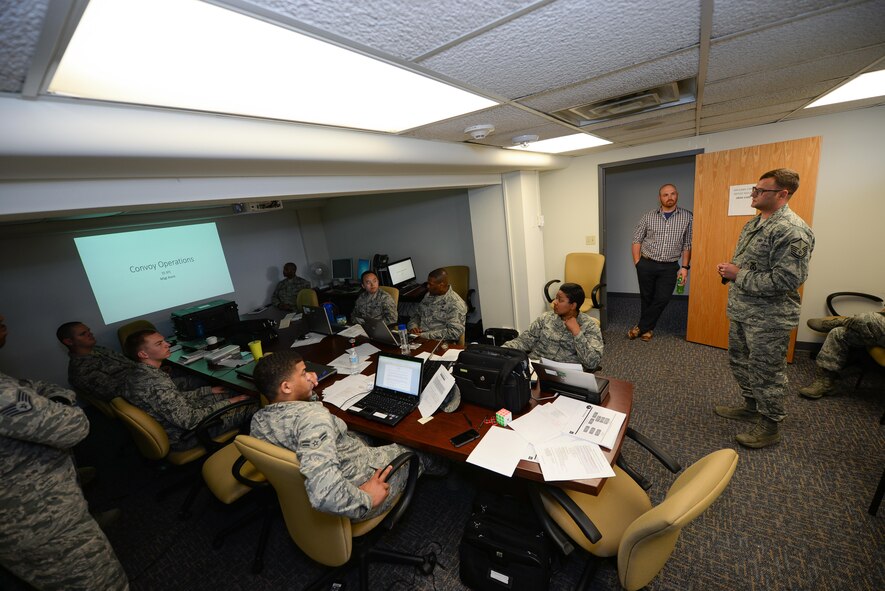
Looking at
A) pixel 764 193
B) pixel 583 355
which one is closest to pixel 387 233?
pixel 583 355

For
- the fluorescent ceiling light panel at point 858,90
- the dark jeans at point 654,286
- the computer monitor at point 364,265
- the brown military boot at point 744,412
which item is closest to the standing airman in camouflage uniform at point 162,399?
the computer monitor at point 364,265

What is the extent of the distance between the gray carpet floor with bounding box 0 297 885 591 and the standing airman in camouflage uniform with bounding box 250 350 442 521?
0.66 meters

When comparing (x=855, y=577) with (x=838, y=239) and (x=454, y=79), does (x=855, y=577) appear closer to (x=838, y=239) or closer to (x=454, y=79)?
(x=454, y=79)

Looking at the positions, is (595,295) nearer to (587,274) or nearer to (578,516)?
(587,274)

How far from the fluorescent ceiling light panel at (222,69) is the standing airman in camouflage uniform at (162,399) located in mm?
1786

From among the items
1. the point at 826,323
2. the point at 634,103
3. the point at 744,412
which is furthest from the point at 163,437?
the point at 826,323

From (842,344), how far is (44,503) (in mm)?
5059

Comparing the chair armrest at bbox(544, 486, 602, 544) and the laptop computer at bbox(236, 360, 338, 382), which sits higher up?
the laptop computer at bbox(236, 360, 338, 382)

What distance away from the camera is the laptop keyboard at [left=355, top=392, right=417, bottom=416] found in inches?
77.2

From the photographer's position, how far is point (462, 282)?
4773 mm

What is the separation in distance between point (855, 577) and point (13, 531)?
146 inches

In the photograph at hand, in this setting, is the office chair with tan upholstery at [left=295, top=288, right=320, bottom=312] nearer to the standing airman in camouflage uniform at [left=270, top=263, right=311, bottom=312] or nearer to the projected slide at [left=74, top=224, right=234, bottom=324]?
the standing airman in camouflage uniform at [left=270, top=263, right=311, bottom=312]

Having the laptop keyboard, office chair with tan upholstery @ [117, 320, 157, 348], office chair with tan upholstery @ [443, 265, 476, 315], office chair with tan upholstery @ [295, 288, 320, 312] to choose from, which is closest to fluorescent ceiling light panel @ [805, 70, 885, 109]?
the laptop keyboard

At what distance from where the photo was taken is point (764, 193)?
7.28ft
